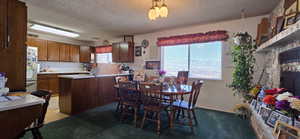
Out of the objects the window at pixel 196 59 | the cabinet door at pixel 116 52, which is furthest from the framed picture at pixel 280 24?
the cabinet door at pixel 116 52

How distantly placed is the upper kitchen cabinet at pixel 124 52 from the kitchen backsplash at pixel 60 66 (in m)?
2.42

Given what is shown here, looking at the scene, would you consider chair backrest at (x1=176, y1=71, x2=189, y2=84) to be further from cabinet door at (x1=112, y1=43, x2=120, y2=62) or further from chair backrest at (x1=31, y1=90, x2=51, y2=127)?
chair backrest at (x1=31, y1=90, x2=51, y2=127)

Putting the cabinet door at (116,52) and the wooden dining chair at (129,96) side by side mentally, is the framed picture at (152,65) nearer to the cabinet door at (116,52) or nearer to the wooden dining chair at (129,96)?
the cabinet door at (116,52)

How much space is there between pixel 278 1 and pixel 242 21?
84cm

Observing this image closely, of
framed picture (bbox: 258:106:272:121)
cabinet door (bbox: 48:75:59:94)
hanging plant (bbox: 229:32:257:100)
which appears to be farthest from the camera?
cabinet door (bbox: 48:75:59:94)

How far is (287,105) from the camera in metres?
1.32

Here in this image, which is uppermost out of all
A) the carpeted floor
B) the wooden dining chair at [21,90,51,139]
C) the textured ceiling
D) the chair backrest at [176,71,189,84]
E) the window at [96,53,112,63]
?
the textured ceiling

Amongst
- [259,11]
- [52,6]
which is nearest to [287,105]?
[259,11]

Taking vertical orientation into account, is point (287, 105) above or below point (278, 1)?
below

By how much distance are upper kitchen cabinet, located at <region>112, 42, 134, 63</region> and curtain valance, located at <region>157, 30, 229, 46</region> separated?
1.15 meters

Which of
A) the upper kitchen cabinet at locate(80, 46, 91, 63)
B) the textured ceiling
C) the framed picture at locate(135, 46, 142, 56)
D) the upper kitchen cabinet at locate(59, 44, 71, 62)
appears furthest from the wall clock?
the upper kitchen cabinet at locate(59, 44, 71, 62)

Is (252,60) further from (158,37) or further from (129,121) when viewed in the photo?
(129,121)

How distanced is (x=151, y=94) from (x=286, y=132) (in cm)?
172

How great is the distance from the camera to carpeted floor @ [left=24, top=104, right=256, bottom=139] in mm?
2145
